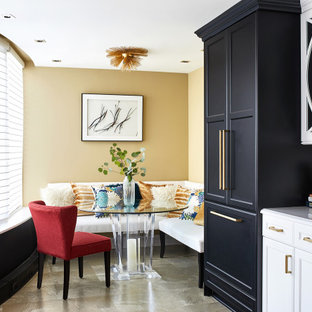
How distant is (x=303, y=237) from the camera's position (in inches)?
97.3

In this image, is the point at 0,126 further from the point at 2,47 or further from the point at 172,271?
the point at 172,271

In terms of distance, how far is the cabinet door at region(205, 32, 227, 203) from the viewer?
3348 mm

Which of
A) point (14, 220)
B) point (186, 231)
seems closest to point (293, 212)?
point (186, 231)

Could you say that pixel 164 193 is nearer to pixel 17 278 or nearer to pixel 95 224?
pixel 95 224

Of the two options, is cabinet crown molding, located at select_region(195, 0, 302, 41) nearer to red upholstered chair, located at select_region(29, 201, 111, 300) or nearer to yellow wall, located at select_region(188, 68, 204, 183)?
red upholstered chair, located at select_region(29, 201, 111, 300)

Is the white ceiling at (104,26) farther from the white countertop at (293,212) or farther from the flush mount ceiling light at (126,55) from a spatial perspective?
the white countertop at (293,212)

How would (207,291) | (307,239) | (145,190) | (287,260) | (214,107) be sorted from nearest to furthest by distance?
(307,239) < (287,260) < (214,107) < (207,291) < (145,190)

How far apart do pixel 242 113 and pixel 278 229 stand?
0.88 m

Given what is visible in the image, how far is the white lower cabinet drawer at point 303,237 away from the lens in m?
2.42

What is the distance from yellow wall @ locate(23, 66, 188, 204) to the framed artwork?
0.09m

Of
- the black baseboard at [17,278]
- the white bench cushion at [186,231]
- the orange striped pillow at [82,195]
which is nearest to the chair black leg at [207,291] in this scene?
the white bench cushion at [186,231]

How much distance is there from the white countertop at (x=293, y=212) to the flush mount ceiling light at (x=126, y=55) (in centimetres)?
259

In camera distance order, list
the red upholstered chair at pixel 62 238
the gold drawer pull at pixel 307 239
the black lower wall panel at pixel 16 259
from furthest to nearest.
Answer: the black lower wall panel at pixel 16 259 < the red upholstered chair at pixel 62 238 < the gold drawer pull at pixel 307 239

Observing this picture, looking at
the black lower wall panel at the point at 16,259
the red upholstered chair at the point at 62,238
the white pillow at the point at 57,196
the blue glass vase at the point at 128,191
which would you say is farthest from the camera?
the white pillow at the point at 57,196
